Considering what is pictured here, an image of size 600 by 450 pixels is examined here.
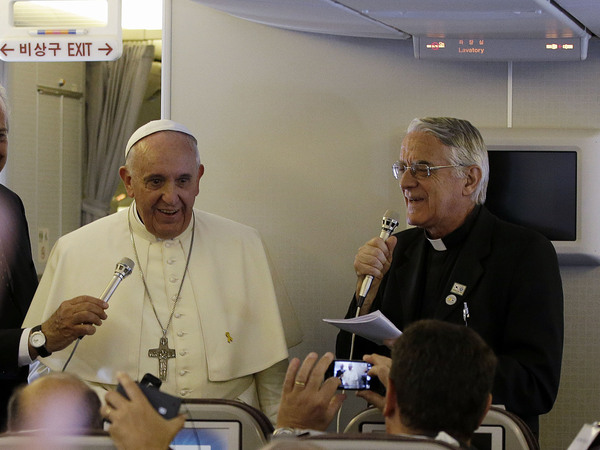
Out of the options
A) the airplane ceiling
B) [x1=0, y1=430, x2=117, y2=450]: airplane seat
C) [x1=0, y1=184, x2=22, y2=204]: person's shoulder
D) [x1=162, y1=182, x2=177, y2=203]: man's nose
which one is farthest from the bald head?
the airplane ceiling

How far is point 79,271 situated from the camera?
15.0ft

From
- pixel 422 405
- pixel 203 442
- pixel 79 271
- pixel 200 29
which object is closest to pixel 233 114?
pixel 200 29

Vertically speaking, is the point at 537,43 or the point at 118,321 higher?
the point at 537,43

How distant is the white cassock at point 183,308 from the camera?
4387 millimetres

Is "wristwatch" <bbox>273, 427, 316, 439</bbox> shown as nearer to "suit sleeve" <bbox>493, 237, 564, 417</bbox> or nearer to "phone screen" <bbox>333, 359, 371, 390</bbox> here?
"phone screen" <bbox>333, 359, 371, 390</bbox>

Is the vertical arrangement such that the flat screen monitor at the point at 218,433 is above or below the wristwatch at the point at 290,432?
below

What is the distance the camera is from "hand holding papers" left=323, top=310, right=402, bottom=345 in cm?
362

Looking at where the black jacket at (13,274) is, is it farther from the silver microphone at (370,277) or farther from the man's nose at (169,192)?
the silver microphone at (370,277)

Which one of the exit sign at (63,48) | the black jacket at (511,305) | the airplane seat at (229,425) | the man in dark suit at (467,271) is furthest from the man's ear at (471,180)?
the exit sign at (63,48)

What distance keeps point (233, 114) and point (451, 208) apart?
1.69 meters

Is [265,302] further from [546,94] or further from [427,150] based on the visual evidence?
[546,94]

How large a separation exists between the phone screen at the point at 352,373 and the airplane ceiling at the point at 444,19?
5.77 ft

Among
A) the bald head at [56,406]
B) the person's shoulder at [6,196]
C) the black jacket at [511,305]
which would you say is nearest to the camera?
the bald head at [56,406]

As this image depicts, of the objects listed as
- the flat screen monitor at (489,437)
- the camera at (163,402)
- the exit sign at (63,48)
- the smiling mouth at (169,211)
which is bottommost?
the flat screen monitor at (489,437)
